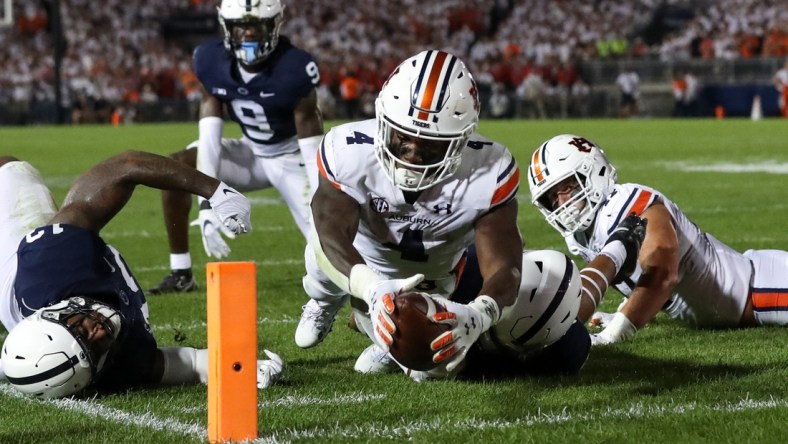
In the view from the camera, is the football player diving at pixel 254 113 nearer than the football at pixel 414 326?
No

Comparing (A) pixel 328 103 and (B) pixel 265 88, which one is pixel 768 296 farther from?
(A) pixel 328 103

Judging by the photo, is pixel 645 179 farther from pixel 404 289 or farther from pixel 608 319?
pixel 404 289

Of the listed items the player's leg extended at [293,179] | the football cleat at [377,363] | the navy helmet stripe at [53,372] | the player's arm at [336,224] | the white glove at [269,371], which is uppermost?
the player's arm at [336,224]

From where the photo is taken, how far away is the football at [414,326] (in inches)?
127

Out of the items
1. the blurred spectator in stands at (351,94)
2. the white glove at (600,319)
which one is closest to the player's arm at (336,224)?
the white glove at (600,319)

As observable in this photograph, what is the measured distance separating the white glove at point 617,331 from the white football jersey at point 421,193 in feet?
3.31

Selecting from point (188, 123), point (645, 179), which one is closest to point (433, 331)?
point (645, 179)

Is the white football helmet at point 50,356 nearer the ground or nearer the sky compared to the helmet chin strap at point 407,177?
nearer the ground

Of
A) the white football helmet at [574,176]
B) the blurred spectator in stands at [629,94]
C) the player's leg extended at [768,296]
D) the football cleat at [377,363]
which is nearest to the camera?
the football cleat at [377,363]

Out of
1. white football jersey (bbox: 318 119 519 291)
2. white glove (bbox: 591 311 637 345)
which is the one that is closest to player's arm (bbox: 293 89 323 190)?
white glove (bbox: 591 311 637 345)

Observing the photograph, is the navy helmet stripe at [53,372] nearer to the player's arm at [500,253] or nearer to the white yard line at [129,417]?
the white yard line at [129,417]

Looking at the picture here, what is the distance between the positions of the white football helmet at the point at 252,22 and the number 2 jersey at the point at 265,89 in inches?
4.2

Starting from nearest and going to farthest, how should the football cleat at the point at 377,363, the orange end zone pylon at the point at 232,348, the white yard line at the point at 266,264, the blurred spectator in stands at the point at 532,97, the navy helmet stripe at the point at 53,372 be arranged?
the orange end zone pylon at the point at 232,348
the navy helmet stripe at the point at 53,372
the football cleat at the point at 377,363
the white yard line at the point at 266,264
the blurred spectator in stands at the point at 532,97

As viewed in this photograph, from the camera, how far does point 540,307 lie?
13.0ft
